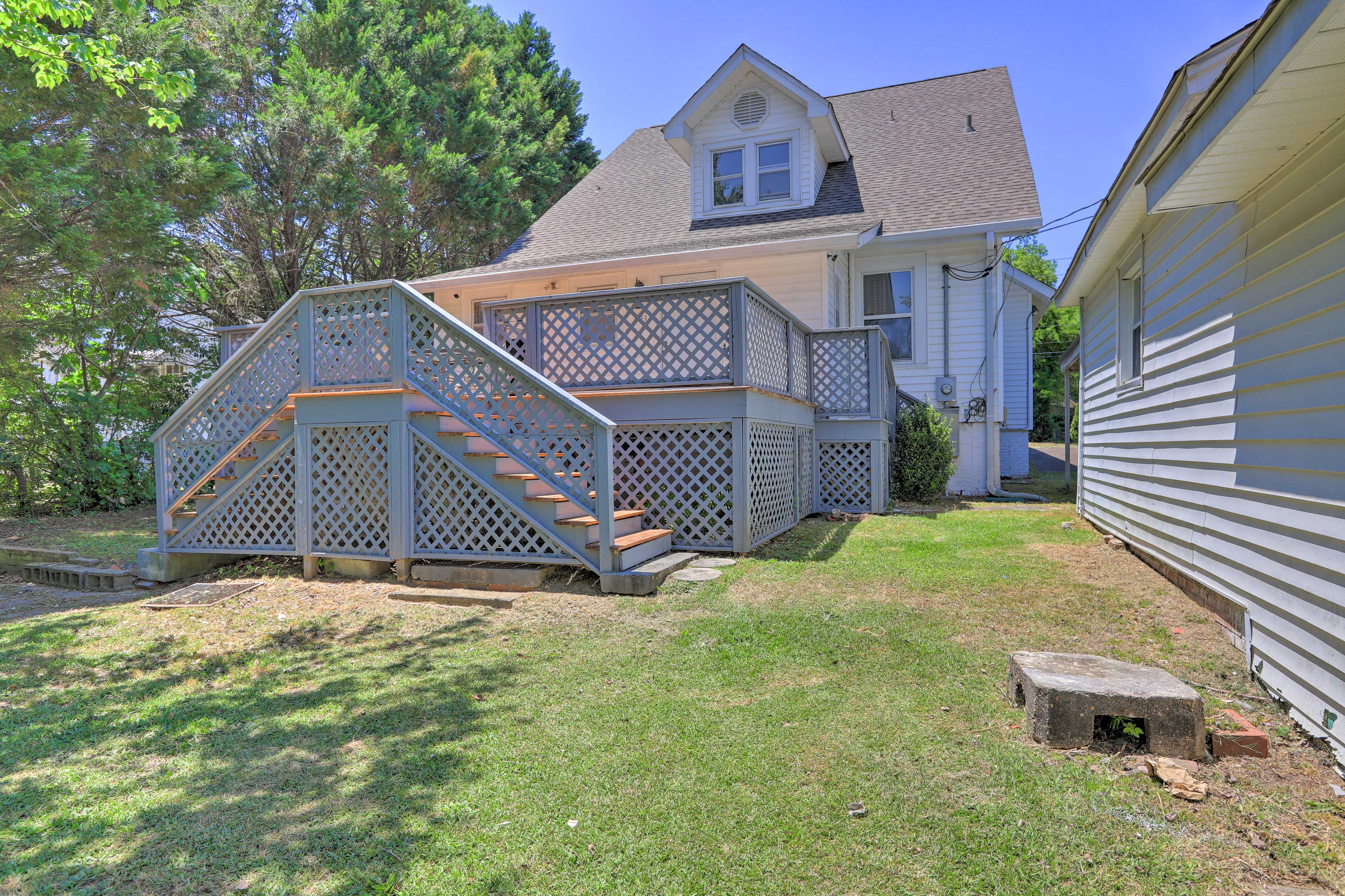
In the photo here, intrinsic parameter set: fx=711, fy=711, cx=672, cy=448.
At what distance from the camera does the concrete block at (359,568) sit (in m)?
6.56

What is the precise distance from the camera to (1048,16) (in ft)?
46.4

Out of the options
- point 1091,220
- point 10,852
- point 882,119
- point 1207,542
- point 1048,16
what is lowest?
point 10,852

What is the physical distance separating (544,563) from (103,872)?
400 centimetres

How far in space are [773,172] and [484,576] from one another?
9.93 meters

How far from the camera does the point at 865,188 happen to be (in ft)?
44.2

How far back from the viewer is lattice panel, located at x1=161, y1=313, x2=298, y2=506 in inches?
267

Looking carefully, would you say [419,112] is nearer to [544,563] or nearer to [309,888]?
[544,563]

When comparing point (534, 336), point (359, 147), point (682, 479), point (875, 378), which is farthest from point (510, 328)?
point (359, 147)

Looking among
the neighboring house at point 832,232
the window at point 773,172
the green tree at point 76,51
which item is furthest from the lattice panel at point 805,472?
the green tree at point 76,51

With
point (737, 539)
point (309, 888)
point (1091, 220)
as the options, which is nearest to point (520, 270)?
point (737, 539)

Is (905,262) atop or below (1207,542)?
A: atop

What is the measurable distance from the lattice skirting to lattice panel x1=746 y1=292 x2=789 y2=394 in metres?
1.93

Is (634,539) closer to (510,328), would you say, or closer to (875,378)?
(510,328)

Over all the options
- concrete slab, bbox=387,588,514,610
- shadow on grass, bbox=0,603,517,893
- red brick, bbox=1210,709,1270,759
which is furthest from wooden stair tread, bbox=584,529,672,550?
red brick, bbox=1210,709,1270,759
